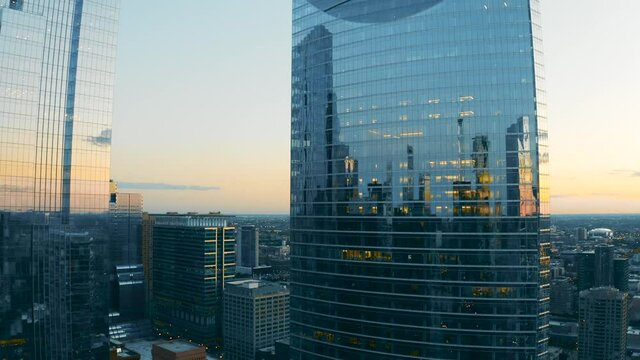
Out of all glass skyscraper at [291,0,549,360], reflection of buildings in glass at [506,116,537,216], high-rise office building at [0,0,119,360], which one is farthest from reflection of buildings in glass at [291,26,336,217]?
high-rise office building at [0,0,119,360]

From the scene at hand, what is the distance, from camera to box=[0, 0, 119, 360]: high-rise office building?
4158 inches

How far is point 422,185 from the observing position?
130m

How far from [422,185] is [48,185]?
244ft

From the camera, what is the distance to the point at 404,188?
434ft

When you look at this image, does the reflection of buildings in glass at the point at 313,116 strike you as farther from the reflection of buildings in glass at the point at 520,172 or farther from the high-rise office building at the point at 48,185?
the high-rise office building at the point at 48,185

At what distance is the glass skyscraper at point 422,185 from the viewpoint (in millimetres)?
121750

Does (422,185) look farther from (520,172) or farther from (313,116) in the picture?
(313,116)

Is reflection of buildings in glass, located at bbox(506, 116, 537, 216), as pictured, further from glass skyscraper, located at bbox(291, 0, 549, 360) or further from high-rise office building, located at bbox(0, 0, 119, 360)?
high-rise office building, located at bbox(0, 0, 119, 360)

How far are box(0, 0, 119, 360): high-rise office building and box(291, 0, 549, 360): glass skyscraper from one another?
2157 inches

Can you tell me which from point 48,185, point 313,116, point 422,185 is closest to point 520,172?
point 422,185

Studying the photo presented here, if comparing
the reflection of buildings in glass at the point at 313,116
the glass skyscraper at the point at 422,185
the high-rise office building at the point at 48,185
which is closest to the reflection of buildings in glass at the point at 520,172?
the glass skyscraper at the point at 422,185

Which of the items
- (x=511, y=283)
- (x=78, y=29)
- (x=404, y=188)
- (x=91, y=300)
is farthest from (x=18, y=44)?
(x=511, y=283)

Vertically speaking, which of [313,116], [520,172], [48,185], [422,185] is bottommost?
[48,185]

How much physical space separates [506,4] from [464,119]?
2545 cm
